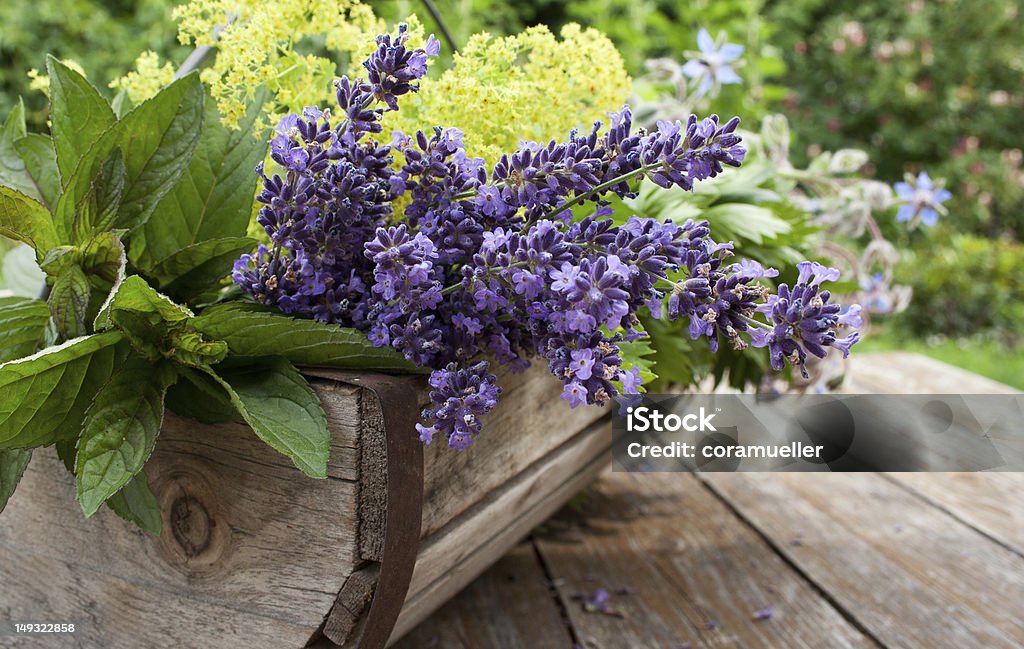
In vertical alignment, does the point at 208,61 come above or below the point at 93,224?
above

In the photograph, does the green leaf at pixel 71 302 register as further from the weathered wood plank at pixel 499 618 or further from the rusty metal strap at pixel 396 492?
the weathered wood plank at pixel 499 618

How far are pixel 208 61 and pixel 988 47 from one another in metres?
6.10

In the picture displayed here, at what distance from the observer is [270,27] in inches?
27.1

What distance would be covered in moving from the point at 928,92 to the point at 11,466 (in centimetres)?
612

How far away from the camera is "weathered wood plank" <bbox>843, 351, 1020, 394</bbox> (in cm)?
176

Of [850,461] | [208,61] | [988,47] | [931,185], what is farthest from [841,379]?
[988,47]

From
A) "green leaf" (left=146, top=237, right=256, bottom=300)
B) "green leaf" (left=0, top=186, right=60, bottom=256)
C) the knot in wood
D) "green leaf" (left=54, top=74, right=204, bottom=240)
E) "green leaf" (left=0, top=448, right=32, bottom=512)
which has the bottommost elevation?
the knot in wood

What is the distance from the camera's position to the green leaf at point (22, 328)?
0.64m

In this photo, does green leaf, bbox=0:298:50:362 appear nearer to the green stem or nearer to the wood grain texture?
the wood grain texture

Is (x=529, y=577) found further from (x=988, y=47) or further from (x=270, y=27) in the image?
(x=988, y=47)

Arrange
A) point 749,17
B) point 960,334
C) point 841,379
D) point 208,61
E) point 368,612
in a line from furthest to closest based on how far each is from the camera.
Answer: point 960,334 → point 749,17 → point 841,379 → point 208,61 → point 368,612

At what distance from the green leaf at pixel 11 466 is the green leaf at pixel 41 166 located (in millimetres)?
210

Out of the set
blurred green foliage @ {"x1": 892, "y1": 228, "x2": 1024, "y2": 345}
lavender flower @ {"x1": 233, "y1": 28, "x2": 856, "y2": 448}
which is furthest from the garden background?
lavender flower @ {"x1": 233, "y1": 28, "x2": 856, "y2": 448}

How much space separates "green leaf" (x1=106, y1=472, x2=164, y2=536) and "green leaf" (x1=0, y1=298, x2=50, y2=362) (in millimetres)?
129
